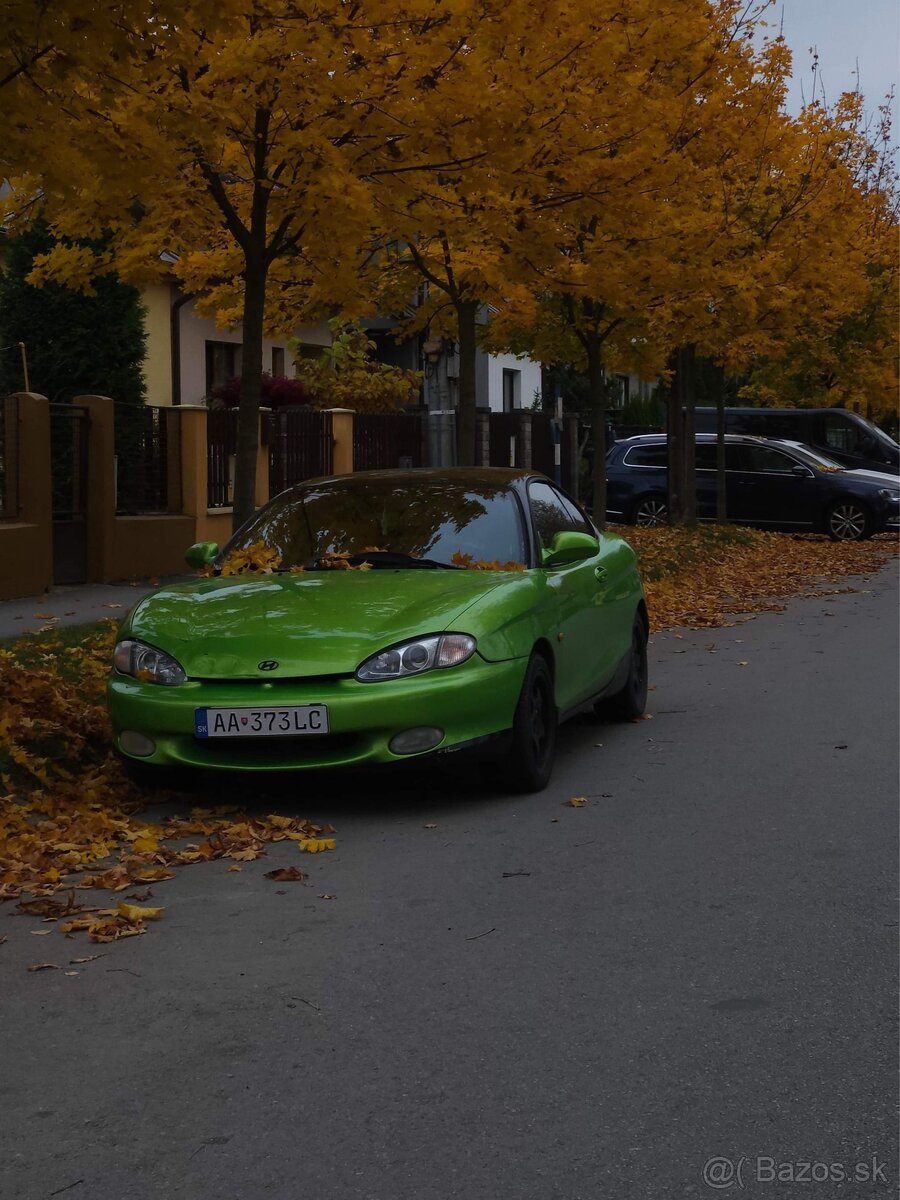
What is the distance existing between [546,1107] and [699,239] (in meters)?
19.3

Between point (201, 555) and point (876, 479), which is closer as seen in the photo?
point (201, 555)

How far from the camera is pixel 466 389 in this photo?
1944cm

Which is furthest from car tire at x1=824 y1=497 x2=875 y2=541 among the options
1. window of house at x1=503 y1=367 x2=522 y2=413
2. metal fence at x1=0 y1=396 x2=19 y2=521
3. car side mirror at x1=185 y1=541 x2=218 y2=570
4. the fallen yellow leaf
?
the fallen yellow leaf

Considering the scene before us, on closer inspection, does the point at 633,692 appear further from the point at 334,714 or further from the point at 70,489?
the point at 70,489

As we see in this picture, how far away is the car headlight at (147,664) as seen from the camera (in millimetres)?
7652

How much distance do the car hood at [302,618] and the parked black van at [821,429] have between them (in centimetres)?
2878

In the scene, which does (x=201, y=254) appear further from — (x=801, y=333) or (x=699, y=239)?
(x=801, y=333)

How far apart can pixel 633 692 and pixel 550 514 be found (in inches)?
55.3

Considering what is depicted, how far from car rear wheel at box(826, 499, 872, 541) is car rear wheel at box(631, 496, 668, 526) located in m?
2.82

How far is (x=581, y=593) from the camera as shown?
9.05m

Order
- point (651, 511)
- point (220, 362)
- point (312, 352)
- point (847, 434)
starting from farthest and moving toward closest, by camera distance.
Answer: point (847, 434), point (312, 352), point (651, 511), point (220, 362)

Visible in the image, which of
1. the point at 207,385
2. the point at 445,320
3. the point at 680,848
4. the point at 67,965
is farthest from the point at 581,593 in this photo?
the point at 207,385

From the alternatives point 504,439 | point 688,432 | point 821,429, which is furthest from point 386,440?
point 821,429

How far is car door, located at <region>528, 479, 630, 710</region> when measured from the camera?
8.55 m
